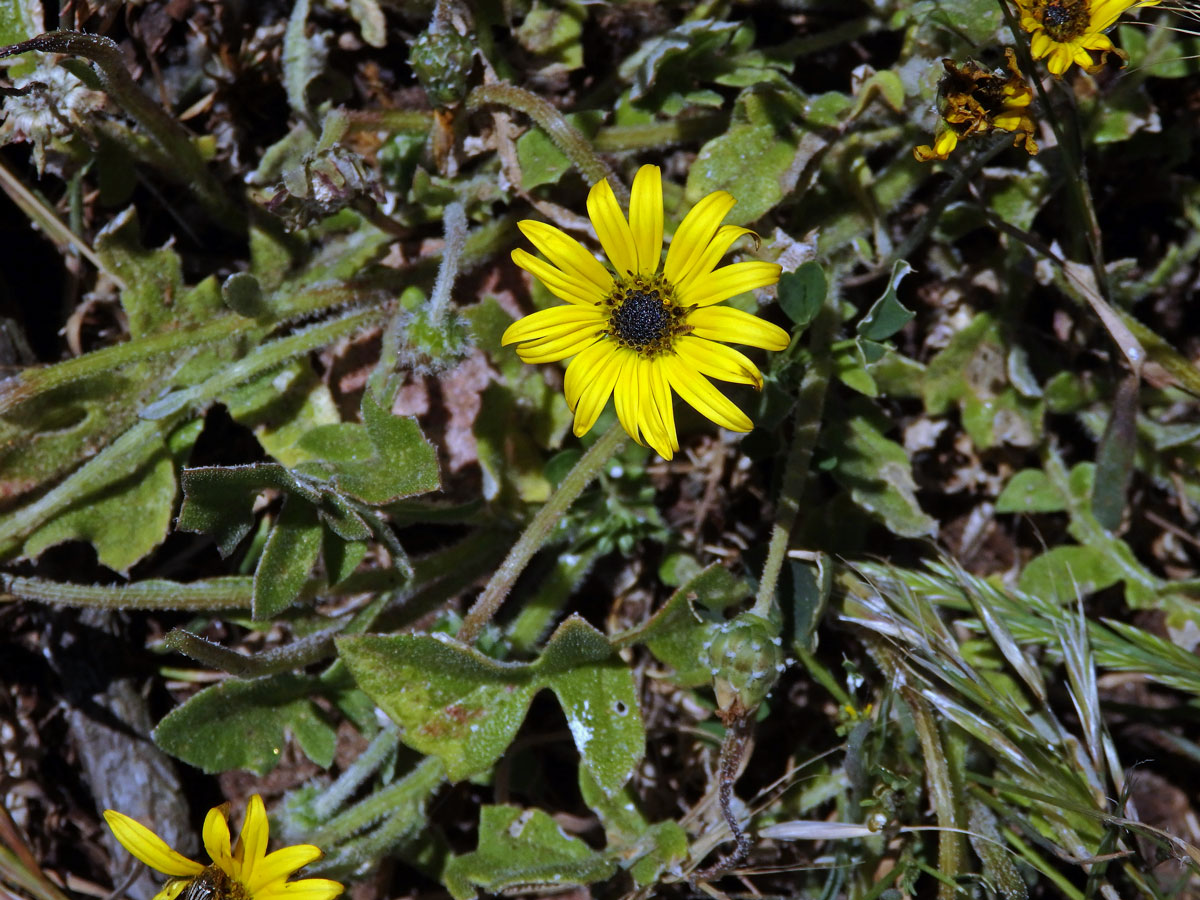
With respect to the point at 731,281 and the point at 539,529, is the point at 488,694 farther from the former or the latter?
the point at 731,281

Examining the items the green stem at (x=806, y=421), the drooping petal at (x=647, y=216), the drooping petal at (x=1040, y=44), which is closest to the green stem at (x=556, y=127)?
the drooping petal at (x=647, y=216)

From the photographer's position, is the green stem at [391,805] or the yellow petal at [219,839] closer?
the yellow petal at [219,839]

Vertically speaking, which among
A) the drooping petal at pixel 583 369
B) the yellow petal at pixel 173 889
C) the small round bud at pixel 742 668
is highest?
the drooping petal at pixel 583 369

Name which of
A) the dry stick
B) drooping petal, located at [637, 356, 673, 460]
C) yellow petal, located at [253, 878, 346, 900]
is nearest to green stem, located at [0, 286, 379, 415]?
drooping petal, located at [637, 356, 673, 460]

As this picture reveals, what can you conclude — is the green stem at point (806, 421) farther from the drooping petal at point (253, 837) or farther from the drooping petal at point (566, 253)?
the drooping petal at point (253, 837)

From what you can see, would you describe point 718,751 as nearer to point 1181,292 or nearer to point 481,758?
point 481,758

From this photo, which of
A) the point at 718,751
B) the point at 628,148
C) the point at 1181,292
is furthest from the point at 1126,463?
the point at 628,148
